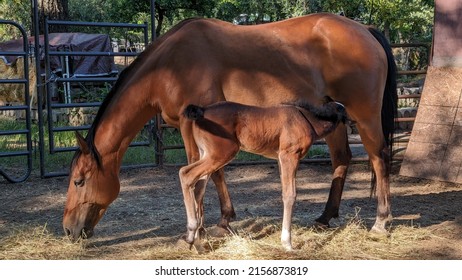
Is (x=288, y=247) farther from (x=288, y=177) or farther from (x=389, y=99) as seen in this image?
(x=389, y=99)

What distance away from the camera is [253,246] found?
4547mm

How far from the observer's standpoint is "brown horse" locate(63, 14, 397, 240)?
488 centimetres

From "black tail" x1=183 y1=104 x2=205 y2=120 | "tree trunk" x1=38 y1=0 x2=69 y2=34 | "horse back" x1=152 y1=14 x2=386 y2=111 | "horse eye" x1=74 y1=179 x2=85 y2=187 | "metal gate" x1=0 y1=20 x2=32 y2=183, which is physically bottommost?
"metal gate" x1=0 y1=20 x2=32 y2=183

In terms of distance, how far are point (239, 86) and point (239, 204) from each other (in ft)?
6.33

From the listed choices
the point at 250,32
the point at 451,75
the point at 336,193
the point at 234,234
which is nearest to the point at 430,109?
the point at 451,75

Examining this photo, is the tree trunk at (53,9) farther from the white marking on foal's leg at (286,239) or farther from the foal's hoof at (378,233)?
the white marking on foal's leg at (286,239)

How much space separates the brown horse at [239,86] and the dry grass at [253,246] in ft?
0.68

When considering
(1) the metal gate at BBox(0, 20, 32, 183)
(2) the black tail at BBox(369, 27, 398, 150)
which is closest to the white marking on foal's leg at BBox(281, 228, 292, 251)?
(2) the black tail at BBox(369, 27, 398, 150)

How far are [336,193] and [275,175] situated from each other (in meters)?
2.79

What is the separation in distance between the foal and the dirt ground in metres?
0.87

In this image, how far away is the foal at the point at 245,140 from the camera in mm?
4344

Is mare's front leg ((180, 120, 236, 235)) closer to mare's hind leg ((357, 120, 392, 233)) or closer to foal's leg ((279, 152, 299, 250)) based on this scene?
foal's leg ((279, 152, 299, 250))

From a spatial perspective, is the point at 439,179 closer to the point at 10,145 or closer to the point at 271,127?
the point at 271,127

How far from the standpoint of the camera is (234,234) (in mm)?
5000
